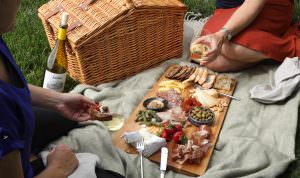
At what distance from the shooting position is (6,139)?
92 cm

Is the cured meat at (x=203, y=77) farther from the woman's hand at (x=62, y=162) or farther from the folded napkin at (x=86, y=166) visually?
the woman's hand at (x=62, y=162)

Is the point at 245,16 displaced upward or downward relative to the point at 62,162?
downward

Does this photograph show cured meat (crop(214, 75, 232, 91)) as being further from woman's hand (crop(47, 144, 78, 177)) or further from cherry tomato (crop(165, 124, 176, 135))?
woman's hand (crop(47, 144, 78, 177))

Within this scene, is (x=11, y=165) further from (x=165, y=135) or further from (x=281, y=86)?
(x=281, y=86)

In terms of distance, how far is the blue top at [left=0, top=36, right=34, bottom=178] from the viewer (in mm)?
915

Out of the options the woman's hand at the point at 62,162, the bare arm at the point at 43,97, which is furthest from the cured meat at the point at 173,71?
the woman's hand at the point at 62,162

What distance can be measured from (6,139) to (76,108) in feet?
2.73

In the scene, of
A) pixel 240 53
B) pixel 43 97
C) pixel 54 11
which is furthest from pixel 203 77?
pixel 43 97

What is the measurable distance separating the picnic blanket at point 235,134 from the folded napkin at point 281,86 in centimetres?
4

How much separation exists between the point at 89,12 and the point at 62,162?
4.37 ft

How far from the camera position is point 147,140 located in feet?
6.32

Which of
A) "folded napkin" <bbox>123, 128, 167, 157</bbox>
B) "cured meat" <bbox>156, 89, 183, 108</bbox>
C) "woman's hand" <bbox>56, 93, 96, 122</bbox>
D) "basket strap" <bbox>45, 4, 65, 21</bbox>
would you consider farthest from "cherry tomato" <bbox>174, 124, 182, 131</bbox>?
"basket strap" <bbox>45, 4, 65, 21</bbox>

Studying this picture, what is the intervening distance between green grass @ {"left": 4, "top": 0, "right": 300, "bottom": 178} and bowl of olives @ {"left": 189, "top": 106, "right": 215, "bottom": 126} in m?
0.48

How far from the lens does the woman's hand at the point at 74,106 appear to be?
1669mm
